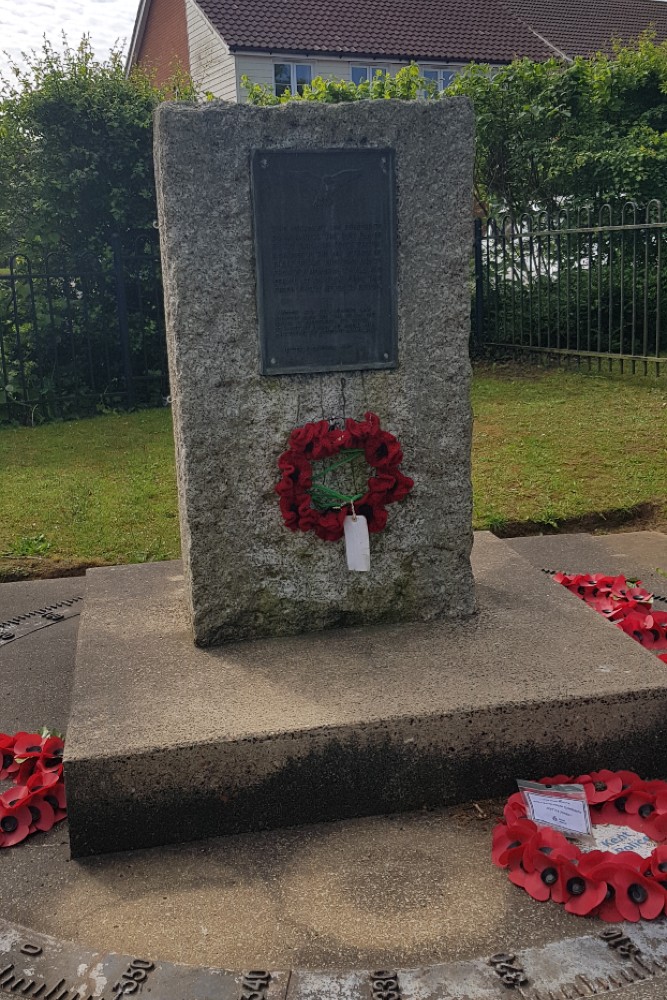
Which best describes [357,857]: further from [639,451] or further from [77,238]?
[77,238]

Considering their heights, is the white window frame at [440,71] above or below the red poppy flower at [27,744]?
above

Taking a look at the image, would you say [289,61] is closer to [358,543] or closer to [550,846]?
[358,543]

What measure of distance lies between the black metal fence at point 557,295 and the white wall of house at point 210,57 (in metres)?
12.5

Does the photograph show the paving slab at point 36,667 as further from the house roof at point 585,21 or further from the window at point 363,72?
the house roof at point 585,21

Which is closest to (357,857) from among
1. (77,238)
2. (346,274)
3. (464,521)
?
(464,521)

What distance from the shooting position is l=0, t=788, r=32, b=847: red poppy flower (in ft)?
8.21

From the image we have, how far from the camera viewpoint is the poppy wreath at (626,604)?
3459 mm

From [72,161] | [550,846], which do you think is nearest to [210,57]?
[72,161]

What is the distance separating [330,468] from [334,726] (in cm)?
92

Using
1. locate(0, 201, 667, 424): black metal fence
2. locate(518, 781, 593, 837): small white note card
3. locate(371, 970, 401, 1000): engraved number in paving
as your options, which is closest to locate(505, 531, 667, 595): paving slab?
locate(518, 781, 593, 837): small white note card

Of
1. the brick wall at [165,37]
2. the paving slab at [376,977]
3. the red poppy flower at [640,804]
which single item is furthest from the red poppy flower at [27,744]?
the brick wall at [165,37]

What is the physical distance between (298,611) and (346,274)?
1083 millimetres

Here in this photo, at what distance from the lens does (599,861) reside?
7.25ft

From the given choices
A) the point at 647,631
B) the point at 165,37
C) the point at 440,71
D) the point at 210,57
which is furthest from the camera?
the point at 165,37
